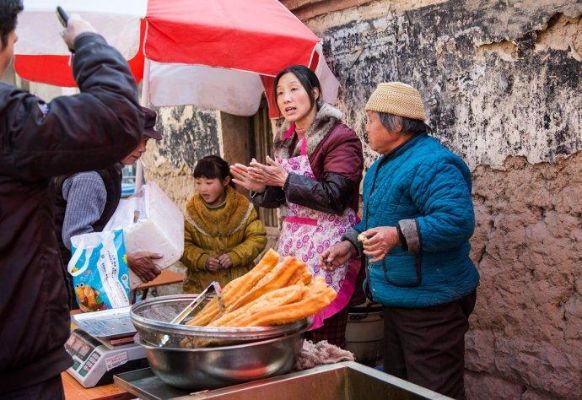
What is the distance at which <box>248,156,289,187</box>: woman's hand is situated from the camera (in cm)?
362

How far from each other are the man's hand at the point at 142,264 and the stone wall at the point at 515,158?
177 centimetres

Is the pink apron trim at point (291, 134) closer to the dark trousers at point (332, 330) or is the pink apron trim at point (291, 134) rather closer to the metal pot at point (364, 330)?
the dark trousers at point (332, 330)

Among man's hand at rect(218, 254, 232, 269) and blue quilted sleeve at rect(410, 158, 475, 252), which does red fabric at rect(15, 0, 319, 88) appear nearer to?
man's hand at rect(218, 254, 232, 269)

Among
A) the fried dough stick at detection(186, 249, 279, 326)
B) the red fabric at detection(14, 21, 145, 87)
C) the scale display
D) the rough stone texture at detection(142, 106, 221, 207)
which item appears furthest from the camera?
the rough stone texture at detection(142, 106, 221, 207)

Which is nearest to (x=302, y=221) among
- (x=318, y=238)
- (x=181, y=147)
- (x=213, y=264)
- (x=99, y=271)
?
(x=318, y=238)

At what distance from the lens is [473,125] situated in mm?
3781

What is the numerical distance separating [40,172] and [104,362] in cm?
97

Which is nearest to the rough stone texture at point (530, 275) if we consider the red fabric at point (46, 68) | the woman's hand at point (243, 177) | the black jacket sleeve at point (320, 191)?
the black jacket sleeve at point (320, 191)

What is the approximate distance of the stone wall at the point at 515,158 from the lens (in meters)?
3.34

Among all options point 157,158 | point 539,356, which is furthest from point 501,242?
point 157,158

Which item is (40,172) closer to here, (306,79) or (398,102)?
(398,102)

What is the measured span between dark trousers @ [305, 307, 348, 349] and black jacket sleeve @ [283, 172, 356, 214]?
1.94 ft

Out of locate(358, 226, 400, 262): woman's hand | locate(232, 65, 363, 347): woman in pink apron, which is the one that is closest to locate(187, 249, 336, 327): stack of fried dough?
locate(358, 226, 400, 262): woman's hand

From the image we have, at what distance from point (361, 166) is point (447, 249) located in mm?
831
